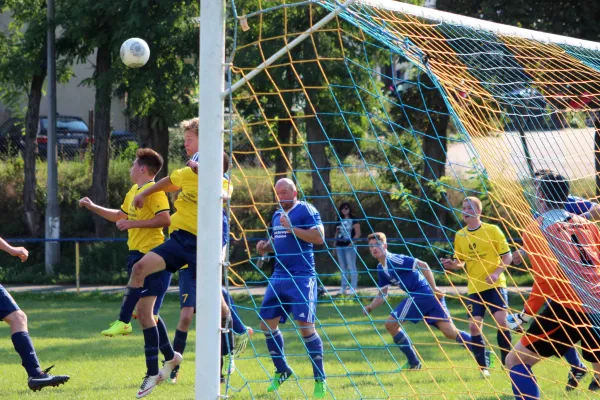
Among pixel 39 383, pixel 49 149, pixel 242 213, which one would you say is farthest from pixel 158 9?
pixel 39 383

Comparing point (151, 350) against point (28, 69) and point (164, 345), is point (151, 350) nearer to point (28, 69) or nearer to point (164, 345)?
point (164, 345)

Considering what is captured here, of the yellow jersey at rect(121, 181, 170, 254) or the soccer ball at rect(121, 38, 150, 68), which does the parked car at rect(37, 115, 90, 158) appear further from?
the soccer ball at rect(121, 38, 150, 68)

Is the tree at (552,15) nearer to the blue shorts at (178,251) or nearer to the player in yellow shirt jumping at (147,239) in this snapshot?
the player in yellow shirt jumping at (147,239)

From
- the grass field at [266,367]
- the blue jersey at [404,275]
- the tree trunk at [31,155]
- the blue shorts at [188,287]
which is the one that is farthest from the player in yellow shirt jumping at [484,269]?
the tree trunk at [31,155]

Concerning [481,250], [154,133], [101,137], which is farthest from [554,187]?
[101,137]

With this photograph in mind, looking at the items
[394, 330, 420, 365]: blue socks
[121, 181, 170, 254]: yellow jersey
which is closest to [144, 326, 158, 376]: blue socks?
[121, 181, 170, 254]: yellow jersey

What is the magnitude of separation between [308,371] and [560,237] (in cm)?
326

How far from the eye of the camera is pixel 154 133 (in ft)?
60.6

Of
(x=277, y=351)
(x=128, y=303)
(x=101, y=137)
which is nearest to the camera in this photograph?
(x=128, y=303)

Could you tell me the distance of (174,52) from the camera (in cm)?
1708

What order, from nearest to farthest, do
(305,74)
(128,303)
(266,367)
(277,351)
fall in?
(128,303) → (277,351) → (266,367) → (305,74)

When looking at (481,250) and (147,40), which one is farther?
(147,40)

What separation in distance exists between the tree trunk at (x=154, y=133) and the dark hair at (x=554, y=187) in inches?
510

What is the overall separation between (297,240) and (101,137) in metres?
12.8
